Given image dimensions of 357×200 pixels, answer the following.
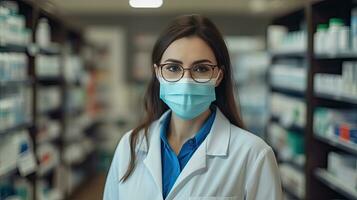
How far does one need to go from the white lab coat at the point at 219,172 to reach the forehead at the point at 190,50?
10.3 inches

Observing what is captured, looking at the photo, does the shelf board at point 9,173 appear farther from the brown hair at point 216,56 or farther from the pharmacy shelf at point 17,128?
the brown hair at point 216,56

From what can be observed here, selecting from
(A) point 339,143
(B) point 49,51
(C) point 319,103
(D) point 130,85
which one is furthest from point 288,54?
(D) point 130,85

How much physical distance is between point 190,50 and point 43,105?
3759mm

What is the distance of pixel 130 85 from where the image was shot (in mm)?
9117

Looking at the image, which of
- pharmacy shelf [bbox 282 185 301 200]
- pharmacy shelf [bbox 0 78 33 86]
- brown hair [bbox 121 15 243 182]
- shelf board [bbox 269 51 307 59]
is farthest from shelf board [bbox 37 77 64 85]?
brown hair [bbox 121 15 243 182]

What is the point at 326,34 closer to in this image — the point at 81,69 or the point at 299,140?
the point at 299,140

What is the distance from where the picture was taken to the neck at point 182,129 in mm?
1899

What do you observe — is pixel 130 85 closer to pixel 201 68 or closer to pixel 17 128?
pixel 17 128

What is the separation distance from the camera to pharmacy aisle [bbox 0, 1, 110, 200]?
12.7ft

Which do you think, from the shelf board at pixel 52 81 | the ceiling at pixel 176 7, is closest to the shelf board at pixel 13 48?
the shelf board at pixel 52 81

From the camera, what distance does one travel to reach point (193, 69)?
183cm

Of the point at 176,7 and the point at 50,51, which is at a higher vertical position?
the point at 176,7

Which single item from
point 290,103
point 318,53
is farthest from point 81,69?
point 318,53

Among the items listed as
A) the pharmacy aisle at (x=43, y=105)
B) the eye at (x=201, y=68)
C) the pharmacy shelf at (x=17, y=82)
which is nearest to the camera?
the eye at (x=201, y=68)
